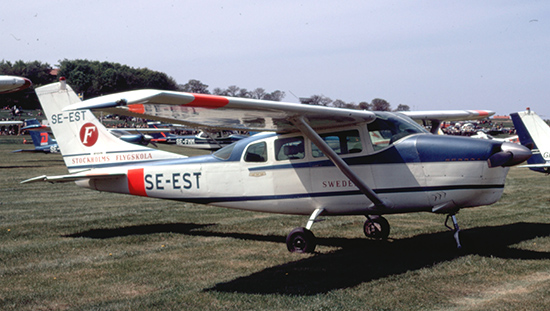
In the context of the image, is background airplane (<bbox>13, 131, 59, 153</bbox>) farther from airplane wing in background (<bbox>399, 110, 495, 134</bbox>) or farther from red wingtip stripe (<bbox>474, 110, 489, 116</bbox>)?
red wingtip stripe (<bbox>474, 110, 489, 116</bbox>)

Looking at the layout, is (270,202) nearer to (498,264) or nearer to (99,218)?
(498,264)

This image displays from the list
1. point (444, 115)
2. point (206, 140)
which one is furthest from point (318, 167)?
point (206, 140)

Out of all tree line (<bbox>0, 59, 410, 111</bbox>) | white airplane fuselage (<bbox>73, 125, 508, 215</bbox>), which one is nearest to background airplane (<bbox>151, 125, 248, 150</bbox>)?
white airplane fuselage (<bbox>73, 125, 508, 215</bbox>)

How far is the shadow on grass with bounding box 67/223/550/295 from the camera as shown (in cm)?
598

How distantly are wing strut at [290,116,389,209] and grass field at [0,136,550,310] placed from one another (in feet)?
2.89

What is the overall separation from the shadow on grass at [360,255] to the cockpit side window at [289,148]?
1573mm

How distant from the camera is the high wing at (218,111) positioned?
16.5 feet

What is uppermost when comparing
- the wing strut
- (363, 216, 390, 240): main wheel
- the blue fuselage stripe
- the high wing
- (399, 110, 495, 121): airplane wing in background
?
the high wing

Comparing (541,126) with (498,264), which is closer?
(498,264)

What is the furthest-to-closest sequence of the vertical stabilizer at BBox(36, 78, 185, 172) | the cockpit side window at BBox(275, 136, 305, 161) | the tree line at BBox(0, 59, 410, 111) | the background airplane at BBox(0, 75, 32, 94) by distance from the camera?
the tree line at BBox(0, 59, 410, 111) < the vertical stabilizer at BBox(36, 78, 185, 172) < the cockpit side window at BBox(275, 136, 305, 161) < the background airplane at BBox(0, 75, 32, 94)

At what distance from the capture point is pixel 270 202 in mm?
8227

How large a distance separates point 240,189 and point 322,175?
1.49 m

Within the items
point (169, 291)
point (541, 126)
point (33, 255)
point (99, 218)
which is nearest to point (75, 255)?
point (33, 255)

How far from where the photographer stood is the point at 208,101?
556 cm
